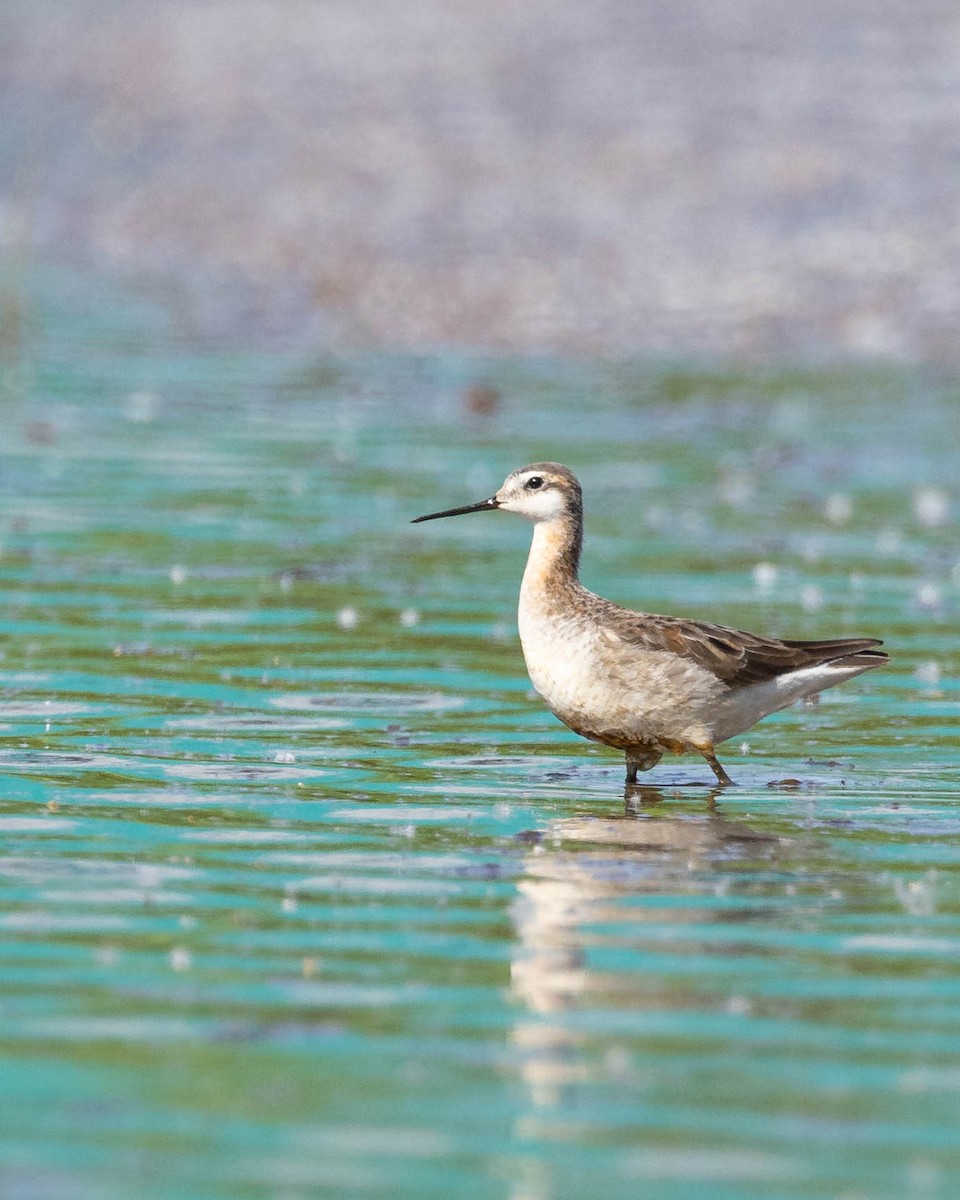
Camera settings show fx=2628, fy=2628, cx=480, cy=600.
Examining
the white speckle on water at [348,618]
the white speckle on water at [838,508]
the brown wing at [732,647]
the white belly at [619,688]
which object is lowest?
the white belly at [619,688]

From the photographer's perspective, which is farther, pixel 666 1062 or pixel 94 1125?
pixel 666 1062

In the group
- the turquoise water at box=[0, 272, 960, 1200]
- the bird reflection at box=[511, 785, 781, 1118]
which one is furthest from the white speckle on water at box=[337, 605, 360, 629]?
the bird reflection at box=[511, 785, 781, 1118]

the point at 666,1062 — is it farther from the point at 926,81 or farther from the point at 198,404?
the point at 926,81

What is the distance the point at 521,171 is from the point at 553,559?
989 inches

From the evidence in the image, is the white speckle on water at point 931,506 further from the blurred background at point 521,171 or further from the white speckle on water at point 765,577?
the blurred background at point 521,171

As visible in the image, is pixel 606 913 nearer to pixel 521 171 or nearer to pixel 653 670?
pixel 653 670

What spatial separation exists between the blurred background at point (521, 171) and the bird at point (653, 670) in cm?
1680

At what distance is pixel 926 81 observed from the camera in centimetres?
3947

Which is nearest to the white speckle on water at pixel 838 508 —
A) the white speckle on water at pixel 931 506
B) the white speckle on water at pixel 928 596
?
the white speckle on water at pixel 931 506

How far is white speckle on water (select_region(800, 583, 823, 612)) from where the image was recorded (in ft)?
53.7

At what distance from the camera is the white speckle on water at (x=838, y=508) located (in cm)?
1991

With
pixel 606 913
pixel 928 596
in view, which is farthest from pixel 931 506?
pixel 606 913

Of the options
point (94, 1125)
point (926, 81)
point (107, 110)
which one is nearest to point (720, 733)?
point (94, 1125)

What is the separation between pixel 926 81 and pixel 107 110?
14.0m
